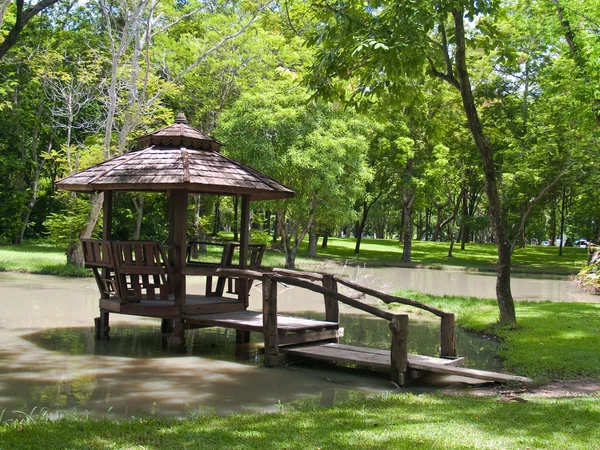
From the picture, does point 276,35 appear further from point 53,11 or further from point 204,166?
point 204,166

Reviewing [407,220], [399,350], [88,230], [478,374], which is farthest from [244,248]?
[407,220]

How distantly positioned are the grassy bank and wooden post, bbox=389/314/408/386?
17288mm

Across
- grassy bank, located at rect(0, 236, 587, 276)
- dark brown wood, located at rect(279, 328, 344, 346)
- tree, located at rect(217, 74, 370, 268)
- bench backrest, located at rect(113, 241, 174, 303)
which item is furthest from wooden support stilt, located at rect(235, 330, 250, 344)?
tree, located at rect(217, 74, 370, 268)

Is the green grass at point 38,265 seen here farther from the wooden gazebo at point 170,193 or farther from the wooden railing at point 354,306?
the wooden railing at point 354,306

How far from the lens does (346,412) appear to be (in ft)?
22.6

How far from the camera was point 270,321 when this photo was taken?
1046cm

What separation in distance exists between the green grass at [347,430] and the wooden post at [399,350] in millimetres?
1919

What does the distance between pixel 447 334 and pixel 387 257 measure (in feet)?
108

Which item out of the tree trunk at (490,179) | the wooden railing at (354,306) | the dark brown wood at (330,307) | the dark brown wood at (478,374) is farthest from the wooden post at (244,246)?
the tree trunk at (490,179)

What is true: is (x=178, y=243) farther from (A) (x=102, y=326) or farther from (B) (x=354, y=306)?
(B) (x=354, y=306)

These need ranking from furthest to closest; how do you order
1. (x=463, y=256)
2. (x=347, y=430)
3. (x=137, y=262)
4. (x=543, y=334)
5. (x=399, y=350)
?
1. (x=463, y=256)
2. (x=543, y=334)
3. (x=137, y=262)
4. (x=399, y=350)
5. (x=347, y=430)

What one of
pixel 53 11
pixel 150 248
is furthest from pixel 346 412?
pixel 53 11

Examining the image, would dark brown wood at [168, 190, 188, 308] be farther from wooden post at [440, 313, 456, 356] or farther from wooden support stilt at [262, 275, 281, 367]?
wooden post at [440, 313, 456, 356]

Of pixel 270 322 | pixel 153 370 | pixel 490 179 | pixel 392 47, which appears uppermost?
pixel 392 47
